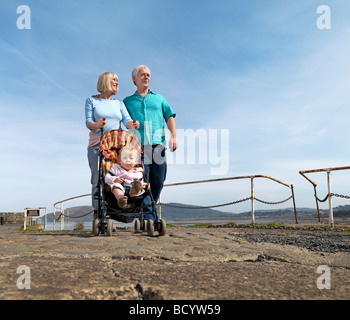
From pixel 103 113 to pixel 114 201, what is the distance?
1391 millimetres

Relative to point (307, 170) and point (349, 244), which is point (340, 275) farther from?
point (307, 170)

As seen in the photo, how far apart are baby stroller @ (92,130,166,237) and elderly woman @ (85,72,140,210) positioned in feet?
0.65

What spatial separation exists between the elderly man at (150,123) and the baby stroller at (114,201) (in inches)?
8.0

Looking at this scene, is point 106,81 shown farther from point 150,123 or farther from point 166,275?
point 166,275

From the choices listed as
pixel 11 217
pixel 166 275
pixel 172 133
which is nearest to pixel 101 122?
pixel 172 133

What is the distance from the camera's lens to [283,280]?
1875 mm

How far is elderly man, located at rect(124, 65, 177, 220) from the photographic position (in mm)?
5074

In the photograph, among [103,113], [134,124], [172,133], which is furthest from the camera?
[172,133]

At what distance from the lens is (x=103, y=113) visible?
4.91 metres

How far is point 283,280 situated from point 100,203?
10.2 feet

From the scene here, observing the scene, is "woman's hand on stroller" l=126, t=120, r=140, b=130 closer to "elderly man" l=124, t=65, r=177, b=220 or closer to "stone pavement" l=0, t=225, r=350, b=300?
"elderly man" l=124, t=65, r=177, b=220
